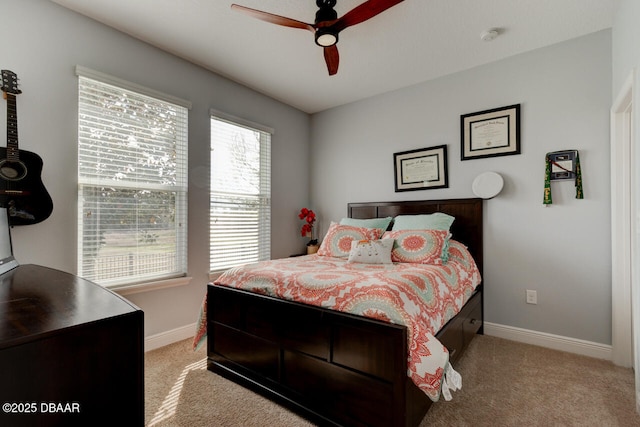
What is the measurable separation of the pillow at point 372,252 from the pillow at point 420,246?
0.12 metres

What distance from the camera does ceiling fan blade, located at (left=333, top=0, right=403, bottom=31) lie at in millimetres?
1789

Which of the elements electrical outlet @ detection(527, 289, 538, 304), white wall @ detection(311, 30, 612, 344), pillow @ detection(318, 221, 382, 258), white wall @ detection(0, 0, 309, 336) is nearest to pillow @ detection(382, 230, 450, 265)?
pillow @ detection(318, 221, 382, 258)

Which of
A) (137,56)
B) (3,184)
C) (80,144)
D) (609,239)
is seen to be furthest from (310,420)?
(137,56)

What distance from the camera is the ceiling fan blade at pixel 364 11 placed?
1.79 metres

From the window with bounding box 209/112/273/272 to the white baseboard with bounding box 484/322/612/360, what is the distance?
2.56 metres

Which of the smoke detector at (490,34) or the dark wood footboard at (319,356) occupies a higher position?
the smoke detector at (490,34)

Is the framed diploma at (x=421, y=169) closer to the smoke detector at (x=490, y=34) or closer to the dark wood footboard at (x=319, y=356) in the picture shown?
the smoke detector at (x=490, y=34)

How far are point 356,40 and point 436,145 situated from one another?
1385 millimetres

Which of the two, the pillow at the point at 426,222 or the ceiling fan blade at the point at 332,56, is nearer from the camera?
the ceiling fan blade at the point at 332,56

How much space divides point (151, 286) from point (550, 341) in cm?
347

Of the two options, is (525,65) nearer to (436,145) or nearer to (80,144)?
(436,145)

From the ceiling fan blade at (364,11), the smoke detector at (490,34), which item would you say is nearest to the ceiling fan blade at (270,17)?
the ceiling fan blade at (364,11)

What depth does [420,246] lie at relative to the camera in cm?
256

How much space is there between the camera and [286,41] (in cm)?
262
